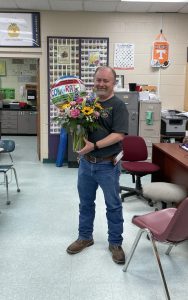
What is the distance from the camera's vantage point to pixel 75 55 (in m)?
5.84

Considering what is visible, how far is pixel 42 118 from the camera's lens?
237 inches

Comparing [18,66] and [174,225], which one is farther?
[18,66]

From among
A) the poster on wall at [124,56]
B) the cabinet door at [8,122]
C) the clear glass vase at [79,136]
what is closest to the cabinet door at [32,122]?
the cabinet door at [8,122]

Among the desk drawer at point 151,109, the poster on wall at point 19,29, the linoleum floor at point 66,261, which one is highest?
the poster on wall at point 19,29

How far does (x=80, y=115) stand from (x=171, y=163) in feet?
6.16

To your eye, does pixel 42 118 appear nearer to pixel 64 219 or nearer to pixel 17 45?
pixel 17 45

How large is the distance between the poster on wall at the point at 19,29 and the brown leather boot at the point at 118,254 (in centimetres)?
418

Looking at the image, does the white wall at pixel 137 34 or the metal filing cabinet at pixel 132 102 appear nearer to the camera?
the metal filing cabinet at pixel 132 102

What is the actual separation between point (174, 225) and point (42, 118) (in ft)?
14.5

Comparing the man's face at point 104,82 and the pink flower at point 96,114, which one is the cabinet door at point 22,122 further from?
the pink flower at point 96,114

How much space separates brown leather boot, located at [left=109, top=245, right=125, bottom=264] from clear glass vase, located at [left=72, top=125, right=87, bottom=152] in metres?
0.89

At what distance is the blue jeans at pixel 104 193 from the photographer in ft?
8.41

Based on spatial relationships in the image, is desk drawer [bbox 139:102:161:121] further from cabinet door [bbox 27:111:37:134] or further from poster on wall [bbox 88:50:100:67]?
cabinet door [bbox 27:111:37:134]

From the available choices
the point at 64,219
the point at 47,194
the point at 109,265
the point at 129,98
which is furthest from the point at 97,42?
the point at 109,265
